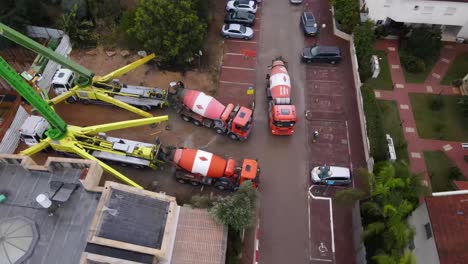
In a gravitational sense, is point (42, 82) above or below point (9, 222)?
above

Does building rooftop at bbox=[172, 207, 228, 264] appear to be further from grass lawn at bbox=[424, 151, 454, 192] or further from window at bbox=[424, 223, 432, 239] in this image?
grass lawn at bbox=[424, 151, 454, 192]

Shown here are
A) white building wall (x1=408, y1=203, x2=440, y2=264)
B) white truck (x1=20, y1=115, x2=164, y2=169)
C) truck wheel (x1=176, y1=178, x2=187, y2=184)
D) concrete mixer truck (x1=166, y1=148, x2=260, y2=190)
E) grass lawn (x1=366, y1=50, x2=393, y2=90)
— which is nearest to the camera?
white building wall (x1=408, y1=203, x2=440, y2=264)

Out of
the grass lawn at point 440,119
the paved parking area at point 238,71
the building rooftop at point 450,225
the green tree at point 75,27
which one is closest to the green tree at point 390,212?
the building rooftop at point 450,225

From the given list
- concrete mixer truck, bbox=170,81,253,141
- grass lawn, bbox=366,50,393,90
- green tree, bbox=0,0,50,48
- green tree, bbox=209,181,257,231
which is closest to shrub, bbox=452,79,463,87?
grass lawn, bbox=366,50,393,90

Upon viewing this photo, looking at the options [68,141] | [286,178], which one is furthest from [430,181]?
[68,141]

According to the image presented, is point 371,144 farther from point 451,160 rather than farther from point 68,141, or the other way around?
point 68,141

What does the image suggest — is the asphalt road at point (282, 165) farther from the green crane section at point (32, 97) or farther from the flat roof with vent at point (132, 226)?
the green crane section at point (32, 97)

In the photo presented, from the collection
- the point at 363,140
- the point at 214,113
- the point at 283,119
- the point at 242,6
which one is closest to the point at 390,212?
the point at 363,140
